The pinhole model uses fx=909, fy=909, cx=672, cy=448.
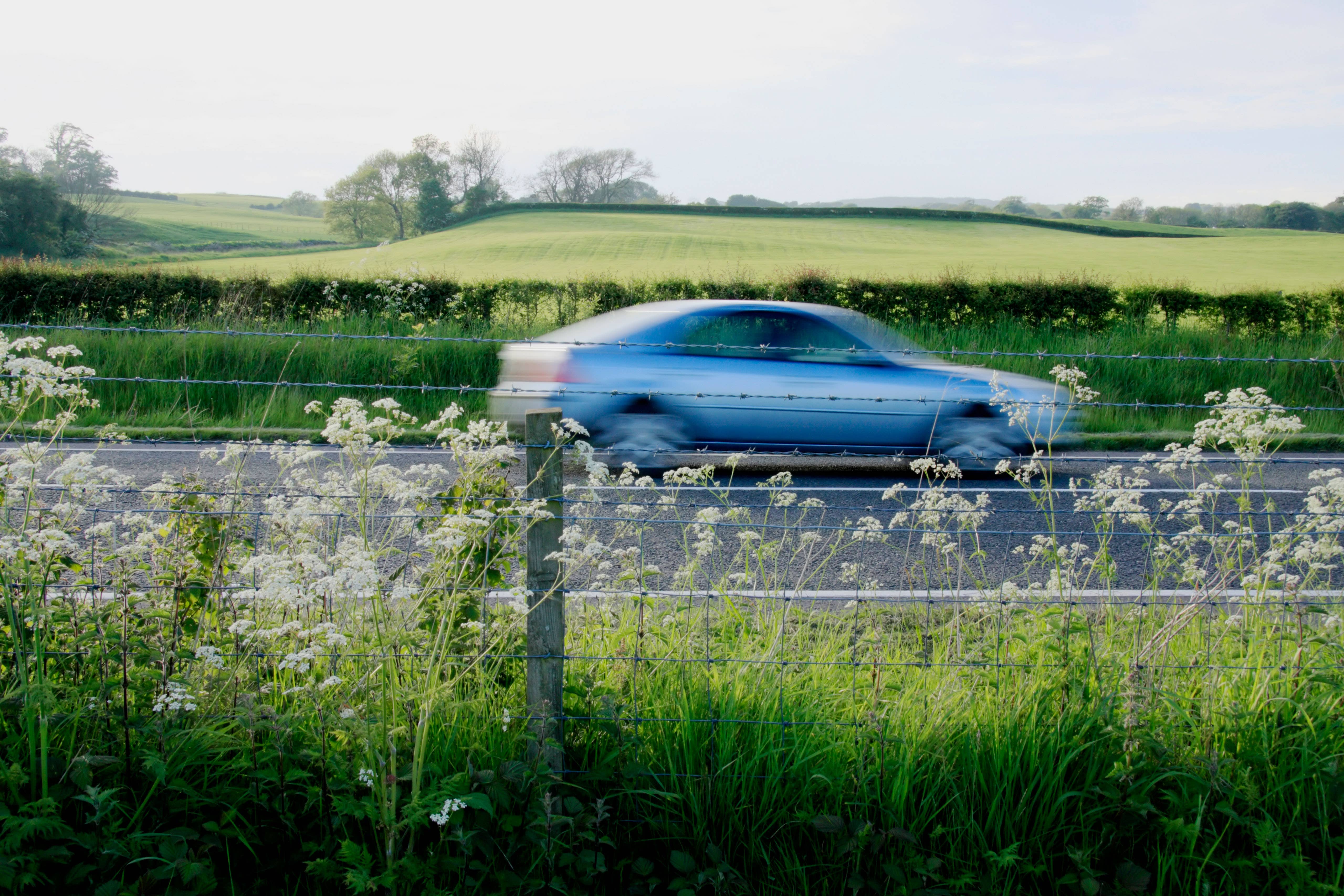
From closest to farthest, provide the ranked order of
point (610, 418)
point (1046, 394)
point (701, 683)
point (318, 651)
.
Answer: point (318, 651) < point (701, 683) < point (610, 418) < point (1046, 394)

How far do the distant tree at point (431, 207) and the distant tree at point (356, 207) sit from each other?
87.8 inches

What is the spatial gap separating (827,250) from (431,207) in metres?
30.0

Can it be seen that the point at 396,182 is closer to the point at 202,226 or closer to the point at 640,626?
the point at 202,226

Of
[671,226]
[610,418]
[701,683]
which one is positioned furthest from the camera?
[671,226]

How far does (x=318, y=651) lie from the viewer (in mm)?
2639

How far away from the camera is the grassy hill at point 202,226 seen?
5538cm

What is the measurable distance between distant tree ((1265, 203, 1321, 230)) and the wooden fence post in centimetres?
7205

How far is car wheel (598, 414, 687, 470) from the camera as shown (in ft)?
26.7

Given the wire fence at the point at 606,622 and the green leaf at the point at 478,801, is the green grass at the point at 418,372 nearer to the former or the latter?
the wire fence at the point at 606,622

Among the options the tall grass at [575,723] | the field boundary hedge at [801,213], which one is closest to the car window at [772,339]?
the tall grass at [575,723]

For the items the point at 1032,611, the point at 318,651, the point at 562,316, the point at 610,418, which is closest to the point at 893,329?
the point at 562,316

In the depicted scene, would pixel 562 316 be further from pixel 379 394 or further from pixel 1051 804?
pixel 1051 804

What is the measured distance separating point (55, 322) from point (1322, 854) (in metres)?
15.4

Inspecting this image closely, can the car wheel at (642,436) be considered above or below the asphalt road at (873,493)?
above
